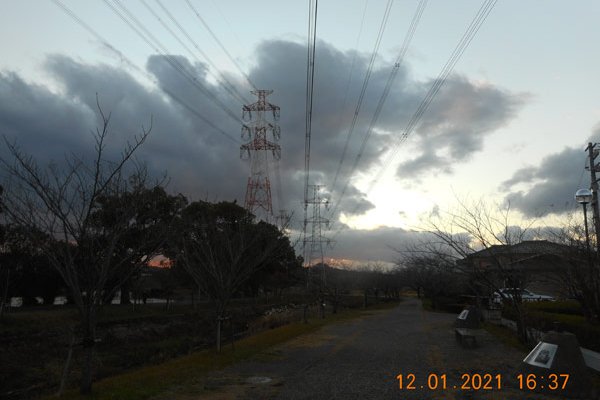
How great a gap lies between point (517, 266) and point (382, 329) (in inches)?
340

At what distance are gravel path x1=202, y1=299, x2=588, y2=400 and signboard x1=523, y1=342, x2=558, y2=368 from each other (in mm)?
540

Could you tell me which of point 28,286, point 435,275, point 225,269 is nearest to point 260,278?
point 435,275

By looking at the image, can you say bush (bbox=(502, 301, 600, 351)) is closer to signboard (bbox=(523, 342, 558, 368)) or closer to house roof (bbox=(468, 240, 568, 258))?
house roof (bbox=(468, 240, 568, 258))

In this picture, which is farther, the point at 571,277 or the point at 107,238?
the point at 571,277

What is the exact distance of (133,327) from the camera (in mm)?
28391

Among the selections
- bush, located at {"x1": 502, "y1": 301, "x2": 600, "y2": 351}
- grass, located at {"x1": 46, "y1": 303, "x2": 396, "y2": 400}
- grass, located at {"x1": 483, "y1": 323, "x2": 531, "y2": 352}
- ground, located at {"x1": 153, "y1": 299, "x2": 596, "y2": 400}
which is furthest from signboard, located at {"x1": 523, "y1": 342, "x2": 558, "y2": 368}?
grass, located at {"x1": 46, "y1": 303, "x2": 396, "y2": 400}

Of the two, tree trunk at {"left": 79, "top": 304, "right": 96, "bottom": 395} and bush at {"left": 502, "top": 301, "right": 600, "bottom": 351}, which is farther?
bush at {"left": 502, "top": 301, "right": 600, "bottom": 351}

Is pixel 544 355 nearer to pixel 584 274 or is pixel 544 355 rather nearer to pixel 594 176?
pixel 584 274

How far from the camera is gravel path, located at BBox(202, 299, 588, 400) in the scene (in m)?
8.95

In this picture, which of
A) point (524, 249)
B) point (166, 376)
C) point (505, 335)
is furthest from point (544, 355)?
point (524, 249)

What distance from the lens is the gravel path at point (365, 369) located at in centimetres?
895

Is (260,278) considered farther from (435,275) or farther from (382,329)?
(382,329)

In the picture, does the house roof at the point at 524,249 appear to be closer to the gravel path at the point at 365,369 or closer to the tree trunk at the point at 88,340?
the gravel path at the point at 365,369

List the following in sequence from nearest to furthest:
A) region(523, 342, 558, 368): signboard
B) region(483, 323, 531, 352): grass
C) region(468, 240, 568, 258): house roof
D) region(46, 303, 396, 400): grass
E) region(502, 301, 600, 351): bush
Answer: region(523, 342, 558, 368): signboard → region(46, 303, 396, 400): grass → region(502, 301, 600, 351): bush → region(468, 240, 568, 258): house roof → region(483, 323, 531, 352): grass
